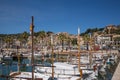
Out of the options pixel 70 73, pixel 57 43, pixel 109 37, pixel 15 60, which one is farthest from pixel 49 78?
pixel 109 37

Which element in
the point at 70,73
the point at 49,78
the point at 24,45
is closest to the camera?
the point at 49,78

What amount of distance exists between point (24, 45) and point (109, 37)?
61.4 m

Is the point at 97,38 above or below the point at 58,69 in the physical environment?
above

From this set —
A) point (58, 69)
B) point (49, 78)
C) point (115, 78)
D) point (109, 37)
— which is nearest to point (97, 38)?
point (109, 37)

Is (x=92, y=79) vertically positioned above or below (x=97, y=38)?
below

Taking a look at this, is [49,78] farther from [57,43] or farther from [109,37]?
[109,37]

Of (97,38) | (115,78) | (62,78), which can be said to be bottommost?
(62,78)

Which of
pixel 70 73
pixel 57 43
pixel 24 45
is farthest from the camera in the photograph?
pixel 57 43

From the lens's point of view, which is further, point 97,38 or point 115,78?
point 97,38

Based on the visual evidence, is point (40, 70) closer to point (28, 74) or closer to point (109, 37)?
point (28, 74)

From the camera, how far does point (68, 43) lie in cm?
14288

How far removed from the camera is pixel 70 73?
38125mm

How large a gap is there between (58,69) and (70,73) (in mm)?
3041

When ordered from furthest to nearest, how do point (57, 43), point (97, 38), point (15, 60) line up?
point (97, 38) < point (57, 43) < point (15, 60)
